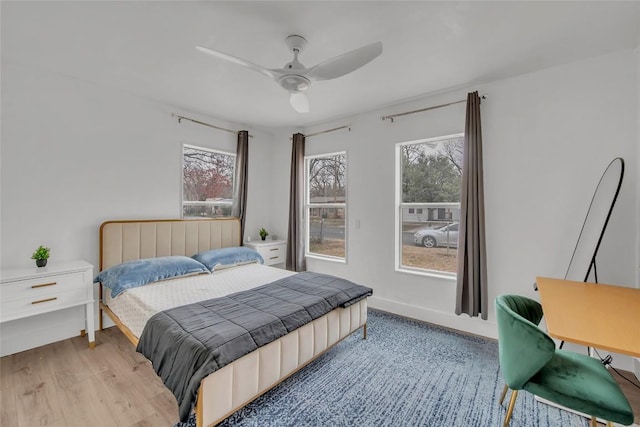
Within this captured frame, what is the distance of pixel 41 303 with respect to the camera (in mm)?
2260

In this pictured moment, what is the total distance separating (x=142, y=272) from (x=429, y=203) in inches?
126

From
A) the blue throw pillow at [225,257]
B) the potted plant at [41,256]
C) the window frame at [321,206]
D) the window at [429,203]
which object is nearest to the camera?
the potted plant at [41,256]

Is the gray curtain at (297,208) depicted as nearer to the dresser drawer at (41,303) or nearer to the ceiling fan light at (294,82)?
the ceiling fan light at (294,82)

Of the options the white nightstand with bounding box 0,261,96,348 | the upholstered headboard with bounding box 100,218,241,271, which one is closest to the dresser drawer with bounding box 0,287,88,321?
the white nightstand with bounding box 0,261,96,348

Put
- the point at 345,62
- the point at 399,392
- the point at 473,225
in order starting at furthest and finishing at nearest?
the point at 473,225
the point at 399,392
the point at 345,62

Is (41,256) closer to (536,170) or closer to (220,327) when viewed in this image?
(220,327)

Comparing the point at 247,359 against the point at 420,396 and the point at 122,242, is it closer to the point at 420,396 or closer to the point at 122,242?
the point at 420,396

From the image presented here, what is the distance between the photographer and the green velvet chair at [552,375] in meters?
1.24

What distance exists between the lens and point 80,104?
2777 mm

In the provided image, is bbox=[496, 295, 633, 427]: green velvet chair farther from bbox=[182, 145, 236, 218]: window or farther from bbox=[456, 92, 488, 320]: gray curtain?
bbox=[182, 145, 236, 218]: window

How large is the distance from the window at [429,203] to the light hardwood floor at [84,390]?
1716 mm

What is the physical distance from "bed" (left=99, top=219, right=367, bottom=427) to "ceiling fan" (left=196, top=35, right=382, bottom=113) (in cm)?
186

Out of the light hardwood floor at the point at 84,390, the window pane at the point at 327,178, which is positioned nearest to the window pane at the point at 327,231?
the window pane at the point at 327,178

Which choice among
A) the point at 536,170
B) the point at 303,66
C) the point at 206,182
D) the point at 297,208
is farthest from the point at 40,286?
the point at 536,170
